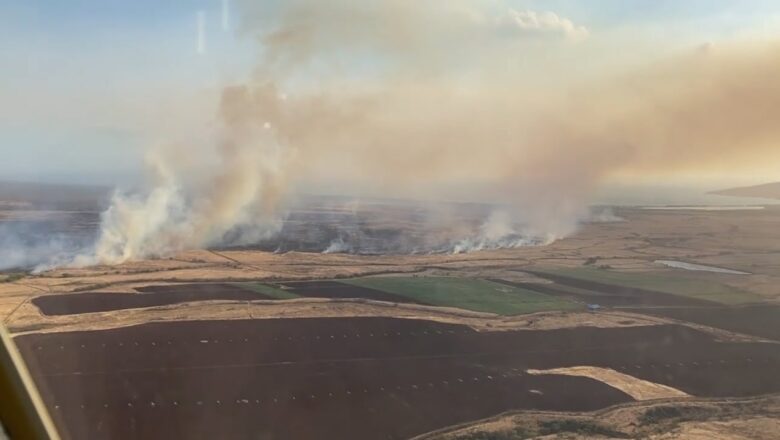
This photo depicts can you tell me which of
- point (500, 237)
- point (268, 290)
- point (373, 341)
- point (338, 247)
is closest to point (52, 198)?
point (338, 247)

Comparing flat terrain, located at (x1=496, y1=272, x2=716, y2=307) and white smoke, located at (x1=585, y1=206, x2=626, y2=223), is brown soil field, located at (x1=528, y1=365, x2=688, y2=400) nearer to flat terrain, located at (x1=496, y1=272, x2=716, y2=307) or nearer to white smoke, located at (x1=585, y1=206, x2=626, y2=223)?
flat terrain, located at (x1=496, y1=272, x2=716, y2=307)

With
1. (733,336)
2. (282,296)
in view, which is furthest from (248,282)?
(733,336)

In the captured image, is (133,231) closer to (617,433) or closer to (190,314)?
(190,314)

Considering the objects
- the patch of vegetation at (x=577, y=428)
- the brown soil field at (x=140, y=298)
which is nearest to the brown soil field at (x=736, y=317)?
the patch of vegetation at (x=577, y=428)

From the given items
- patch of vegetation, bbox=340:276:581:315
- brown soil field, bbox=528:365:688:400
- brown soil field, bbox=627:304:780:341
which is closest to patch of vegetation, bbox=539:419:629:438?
brown soil field, bbox=528:365:688:400

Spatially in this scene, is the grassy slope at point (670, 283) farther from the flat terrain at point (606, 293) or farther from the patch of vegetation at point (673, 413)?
the patch of vegetation at point (673, 413)

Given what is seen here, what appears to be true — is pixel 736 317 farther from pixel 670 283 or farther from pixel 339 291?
pixel 339 291
